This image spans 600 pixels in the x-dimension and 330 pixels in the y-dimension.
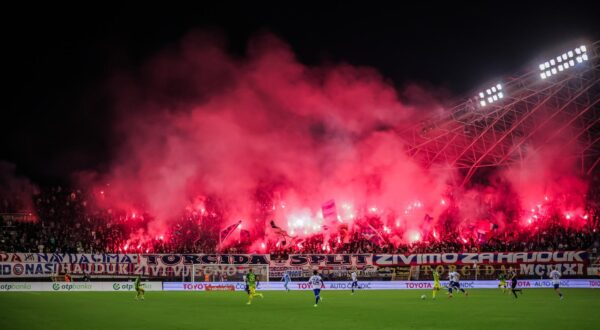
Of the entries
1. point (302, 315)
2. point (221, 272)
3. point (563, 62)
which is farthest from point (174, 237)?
point (563, 62)

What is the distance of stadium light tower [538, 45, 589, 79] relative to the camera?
47.4 metres

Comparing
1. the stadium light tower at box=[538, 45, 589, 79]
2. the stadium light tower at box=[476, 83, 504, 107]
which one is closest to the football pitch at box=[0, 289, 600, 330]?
the stadium light tower at box=[538, 45, 589, 79]

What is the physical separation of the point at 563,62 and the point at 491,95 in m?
6.30

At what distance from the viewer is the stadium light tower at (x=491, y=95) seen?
5203 centimetres

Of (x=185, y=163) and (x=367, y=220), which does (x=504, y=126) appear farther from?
(x=185, y=163)

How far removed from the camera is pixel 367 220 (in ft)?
208

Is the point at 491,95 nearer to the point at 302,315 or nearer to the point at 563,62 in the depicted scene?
the point at 563,62

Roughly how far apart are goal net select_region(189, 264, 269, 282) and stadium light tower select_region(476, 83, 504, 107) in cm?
2352

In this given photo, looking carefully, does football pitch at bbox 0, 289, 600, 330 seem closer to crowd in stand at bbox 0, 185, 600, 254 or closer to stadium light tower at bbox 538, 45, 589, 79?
stadium light tower at bbox 538, 45, 589, 79

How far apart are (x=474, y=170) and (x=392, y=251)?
1341cm

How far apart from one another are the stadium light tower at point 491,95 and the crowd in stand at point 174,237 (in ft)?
40.8

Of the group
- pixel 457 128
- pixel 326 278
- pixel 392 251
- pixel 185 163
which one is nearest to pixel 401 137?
pixel 457 128

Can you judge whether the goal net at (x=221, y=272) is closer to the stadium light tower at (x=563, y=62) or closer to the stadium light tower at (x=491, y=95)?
the stadium light tower at (x=491, y=95)

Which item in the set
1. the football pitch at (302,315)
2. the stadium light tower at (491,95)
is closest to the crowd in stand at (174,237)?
the stadium light tower at (491,95)
